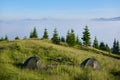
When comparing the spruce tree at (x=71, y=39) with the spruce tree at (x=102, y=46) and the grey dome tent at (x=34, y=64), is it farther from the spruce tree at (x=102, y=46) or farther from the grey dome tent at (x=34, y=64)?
the grey dome tent at (x=34, y=64)

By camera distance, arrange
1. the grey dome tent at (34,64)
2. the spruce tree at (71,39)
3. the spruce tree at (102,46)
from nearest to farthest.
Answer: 1. the grey dome tent at (34,64)
2. the spruce tree at (71,39)
3. the spruce tree at (102,46)

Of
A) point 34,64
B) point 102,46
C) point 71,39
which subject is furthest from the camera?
point 102,46

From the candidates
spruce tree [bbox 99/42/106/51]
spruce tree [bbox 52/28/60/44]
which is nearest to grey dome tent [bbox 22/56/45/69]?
spruce tree [bbox 52/28/60/44]

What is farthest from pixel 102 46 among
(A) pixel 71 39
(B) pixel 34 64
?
(B) pixel 34 64

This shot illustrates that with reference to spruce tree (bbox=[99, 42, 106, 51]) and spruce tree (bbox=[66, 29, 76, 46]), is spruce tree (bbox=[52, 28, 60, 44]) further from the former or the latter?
spruce tree (bbox=[99, 42, 106, 51])

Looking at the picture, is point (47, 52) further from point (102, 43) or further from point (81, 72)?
point (102, 43)

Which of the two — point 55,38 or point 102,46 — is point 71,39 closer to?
point 55,38

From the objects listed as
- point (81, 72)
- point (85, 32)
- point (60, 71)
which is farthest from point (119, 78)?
point (85, 32)

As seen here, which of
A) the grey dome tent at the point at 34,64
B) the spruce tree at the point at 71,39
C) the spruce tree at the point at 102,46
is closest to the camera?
the grey dome tent at the point at 34,64

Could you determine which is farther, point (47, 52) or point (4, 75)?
point (47, 52)

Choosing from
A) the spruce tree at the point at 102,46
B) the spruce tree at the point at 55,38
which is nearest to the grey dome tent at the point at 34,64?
the spruce tree at the point at 55,38

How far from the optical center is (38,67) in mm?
16578

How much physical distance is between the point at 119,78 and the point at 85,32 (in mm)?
72156

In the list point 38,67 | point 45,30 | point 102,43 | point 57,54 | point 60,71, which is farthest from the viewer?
point 102,43
